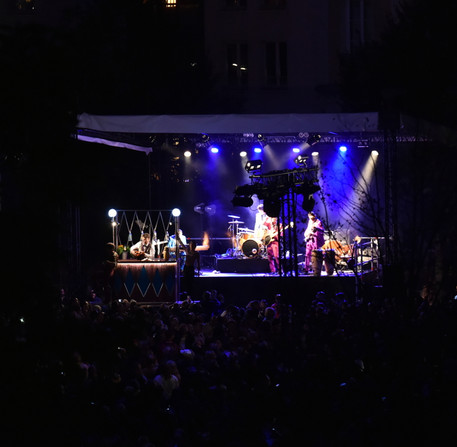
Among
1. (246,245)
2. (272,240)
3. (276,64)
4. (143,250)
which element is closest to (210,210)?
(246,245)

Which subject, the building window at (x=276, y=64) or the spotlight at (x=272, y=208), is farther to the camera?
the building window at (x=276, y=64)

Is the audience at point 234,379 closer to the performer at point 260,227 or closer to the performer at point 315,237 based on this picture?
the performer at point 315,237

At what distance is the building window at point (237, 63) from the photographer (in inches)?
1196

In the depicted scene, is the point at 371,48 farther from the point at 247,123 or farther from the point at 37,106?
the point at 37,106

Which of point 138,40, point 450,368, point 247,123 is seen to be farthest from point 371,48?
point 450,368

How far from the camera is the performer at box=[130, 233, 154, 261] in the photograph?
53.2 ft

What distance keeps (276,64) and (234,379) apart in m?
25.0

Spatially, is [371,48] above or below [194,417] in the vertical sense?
above

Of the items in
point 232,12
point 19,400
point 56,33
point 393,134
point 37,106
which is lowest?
point 19,400

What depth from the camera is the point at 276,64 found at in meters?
30.3

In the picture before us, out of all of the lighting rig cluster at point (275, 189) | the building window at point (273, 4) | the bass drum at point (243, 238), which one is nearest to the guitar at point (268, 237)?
the bass drum at point (243, 238)

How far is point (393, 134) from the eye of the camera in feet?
43.5

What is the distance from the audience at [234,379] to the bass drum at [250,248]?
951 cm

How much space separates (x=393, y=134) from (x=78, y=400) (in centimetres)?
1072
